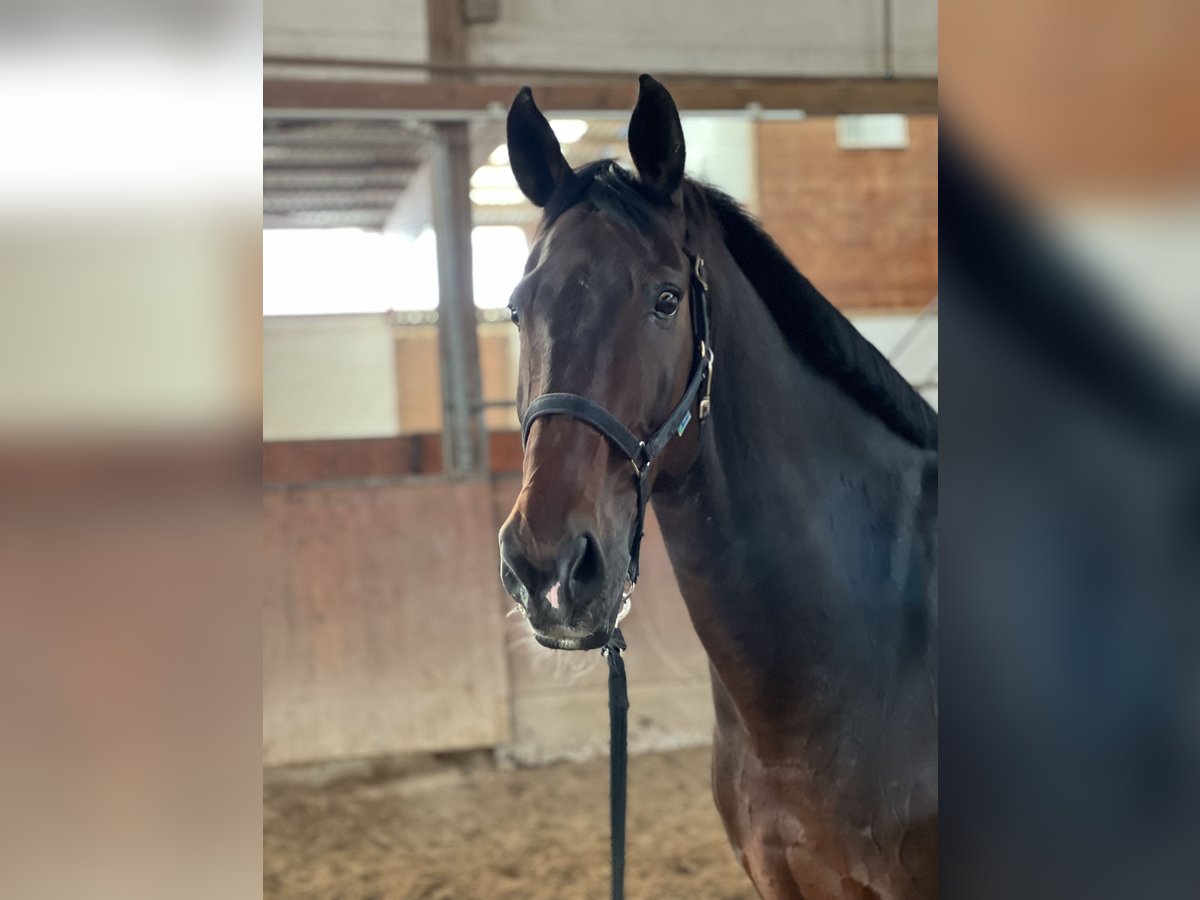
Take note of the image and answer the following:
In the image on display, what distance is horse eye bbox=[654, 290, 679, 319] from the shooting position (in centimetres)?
106

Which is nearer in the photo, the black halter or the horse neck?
the black halter

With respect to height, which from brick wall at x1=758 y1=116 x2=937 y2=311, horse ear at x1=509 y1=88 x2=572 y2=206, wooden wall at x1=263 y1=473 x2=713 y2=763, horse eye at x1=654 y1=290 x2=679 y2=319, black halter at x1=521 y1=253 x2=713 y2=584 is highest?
brick wall at x1=758 y1=116 x2=937 y2=311

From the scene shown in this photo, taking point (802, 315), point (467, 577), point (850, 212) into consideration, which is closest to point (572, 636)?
point (802, 315)

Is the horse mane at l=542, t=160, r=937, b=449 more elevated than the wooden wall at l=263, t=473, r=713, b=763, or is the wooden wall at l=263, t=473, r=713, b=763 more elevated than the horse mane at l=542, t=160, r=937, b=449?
the horse mane at l=542, t=160, r=937, b=449

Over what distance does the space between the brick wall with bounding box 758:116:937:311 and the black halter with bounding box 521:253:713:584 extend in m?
4.12

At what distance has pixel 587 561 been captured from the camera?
969mm

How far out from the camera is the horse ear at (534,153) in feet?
3.78

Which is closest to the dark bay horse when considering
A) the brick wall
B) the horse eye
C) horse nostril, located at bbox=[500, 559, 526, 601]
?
the horse eye

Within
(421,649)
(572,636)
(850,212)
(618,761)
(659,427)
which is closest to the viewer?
(572,636)

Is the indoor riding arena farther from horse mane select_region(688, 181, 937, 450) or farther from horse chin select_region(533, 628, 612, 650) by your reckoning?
horse chin select_region(533, 628, 612, 650)

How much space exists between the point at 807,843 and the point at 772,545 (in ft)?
1.23

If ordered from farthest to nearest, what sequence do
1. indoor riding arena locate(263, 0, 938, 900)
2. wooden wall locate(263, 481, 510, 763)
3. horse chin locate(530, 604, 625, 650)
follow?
1. wooden wall locate(263, 481, 510, 763)
2. indoor riding arena locate(263, 0, 938, 900)
3. horse chin locate(530, 604, 625, 650)

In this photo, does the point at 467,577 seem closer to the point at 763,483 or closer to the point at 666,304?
the point at 763,483

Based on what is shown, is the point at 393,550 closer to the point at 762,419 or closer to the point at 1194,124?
the point at 762,419
